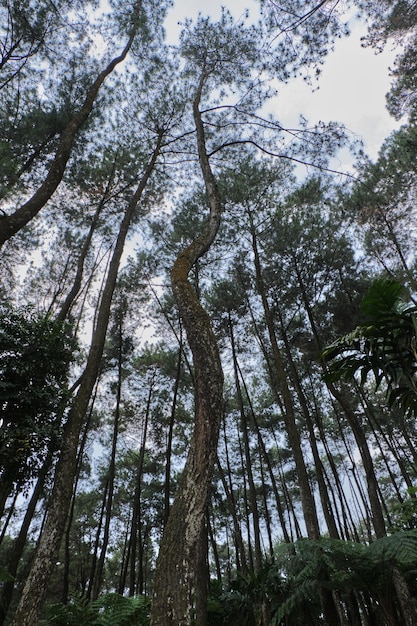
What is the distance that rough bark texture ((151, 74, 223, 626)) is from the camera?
1.91 meters

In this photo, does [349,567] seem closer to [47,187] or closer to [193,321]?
[193,321]

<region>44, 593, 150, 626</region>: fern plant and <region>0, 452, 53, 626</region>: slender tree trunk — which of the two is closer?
<region>44, 593, 150, 626</region>: fern plant

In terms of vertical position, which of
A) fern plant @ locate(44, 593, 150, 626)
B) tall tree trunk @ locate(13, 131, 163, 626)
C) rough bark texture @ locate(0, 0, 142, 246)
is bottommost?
fern plant @ locate(44, 593, 150, 626)

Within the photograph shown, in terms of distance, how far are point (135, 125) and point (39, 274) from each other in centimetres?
662

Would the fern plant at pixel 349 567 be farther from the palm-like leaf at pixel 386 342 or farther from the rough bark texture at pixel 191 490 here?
the rough bark texture at pixel 191 490

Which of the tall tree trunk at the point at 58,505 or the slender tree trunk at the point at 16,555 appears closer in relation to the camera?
the tall tree trunk at the point at 58,505

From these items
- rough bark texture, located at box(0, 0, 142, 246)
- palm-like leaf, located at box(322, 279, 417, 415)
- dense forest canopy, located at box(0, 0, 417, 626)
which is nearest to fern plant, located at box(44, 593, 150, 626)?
dense forest canopy, located at box(0, 0, 417, 626)

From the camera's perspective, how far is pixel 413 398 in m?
3.09

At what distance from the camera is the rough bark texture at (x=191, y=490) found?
75.1 inches

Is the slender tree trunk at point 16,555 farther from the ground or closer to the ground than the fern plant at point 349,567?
farther from the ground

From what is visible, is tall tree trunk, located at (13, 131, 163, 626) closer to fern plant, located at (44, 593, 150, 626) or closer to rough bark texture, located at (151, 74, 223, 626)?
fern plant, located at (44, 593, 150, 626)

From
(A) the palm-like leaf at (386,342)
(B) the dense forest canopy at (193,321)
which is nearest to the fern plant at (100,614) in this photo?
(B) the dense forest canopy at (193,321)

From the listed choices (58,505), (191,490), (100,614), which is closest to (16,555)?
(58,505)

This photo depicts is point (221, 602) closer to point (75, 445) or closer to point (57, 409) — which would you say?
point (75, 445)
